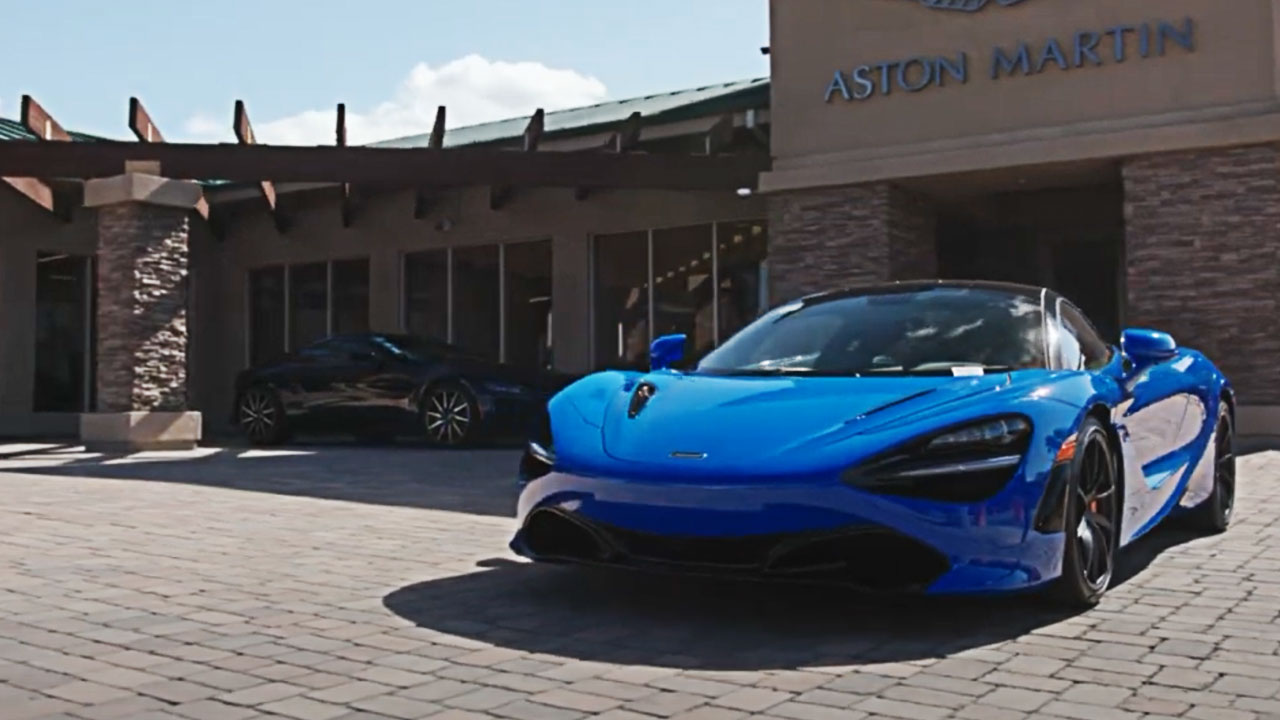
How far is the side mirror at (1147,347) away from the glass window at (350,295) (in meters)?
16.1

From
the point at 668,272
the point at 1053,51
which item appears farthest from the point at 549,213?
the point at 1053,51

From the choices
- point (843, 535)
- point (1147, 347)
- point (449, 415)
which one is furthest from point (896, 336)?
point (449, 415)

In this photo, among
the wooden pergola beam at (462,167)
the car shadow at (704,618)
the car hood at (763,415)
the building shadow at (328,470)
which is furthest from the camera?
the wooden pergola beam at (462,167)

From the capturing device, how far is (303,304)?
2098 cm

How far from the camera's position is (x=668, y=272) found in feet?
56.2

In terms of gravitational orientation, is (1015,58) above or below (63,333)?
above

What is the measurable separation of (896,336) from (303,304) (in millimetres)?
17407

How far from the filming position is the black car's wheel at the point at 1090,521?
4.24 m

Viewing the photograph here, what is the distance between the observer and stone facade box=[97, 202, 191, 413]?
14117mm

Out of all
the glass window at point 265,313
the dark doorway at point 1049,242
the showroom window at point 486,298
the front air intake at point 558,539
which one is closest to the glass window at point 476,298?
the showroom window at point 486,298

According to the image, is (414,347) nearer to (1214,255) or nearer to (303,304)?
(303,304)

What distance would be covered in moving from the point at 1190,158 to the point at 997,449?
9.74 m

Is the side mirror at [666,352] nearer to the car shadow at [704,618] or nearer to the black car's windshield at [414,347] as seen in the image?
the car shadow at [704,618]

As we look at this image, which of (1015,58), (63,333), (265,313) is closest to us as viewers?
(1015,58)
